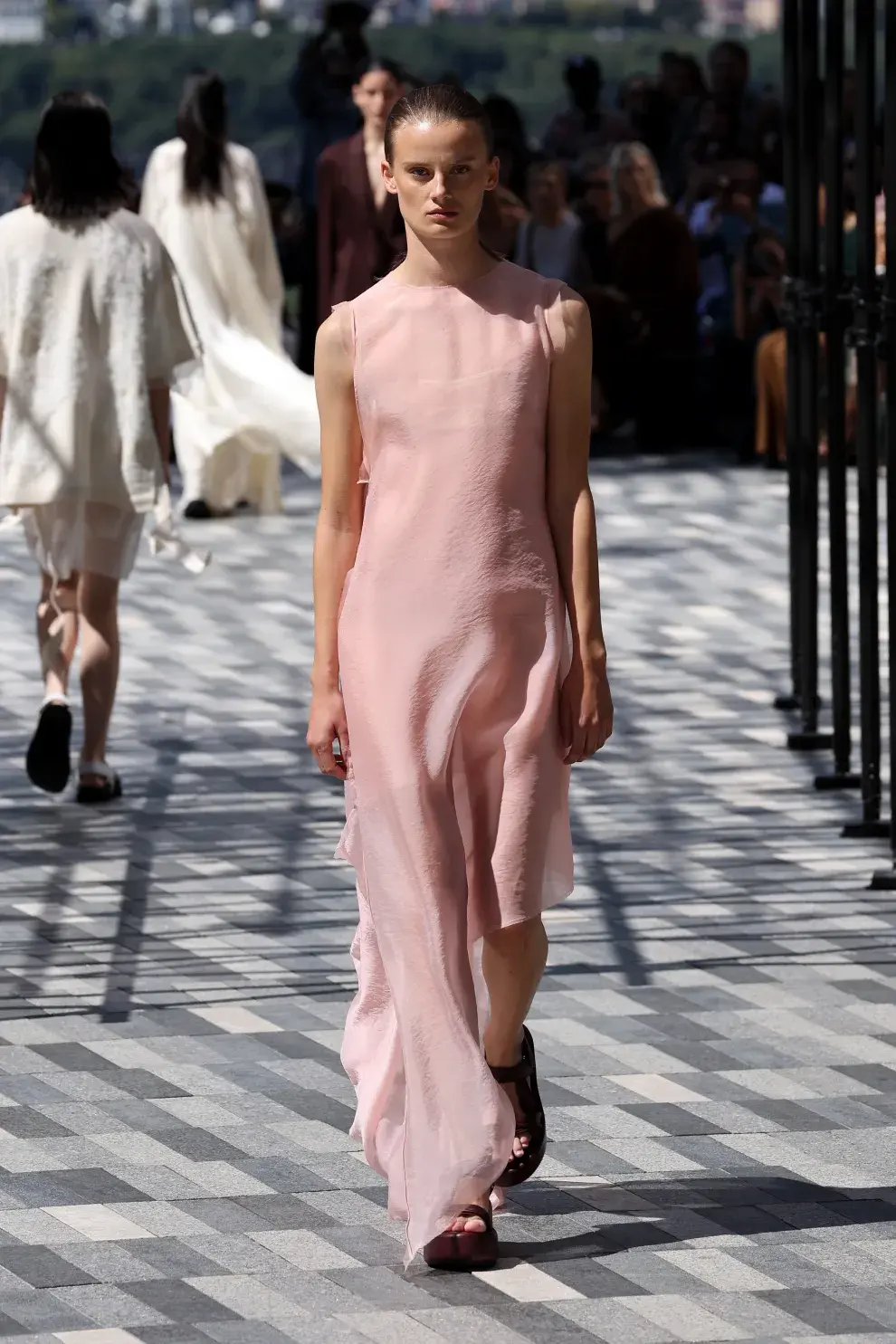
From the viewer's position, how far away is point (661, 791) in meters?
8.62

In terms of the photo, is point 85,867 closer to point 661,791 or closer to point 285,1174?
point 661,791

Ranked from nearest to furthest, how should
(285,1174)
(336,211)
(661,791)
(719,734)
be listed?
(285,1174) → (661,791) → (719,734) → (336,211)

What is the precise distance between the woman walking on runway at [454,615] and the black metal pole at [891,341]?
99.4 inches

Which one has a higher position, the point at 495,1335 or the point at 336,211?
the point at 336,211

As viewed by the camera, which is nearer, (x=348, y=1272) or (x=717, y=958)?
(x=348, y=1272)

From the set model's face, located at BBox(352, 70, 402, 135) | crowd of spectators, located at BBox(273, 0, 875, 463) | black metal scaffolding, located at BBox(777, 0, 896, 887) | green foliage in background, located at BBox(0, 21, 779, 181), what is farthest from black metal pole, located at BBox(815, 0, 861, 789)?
green foliage in background, located at BBox(0, 21, 779, 181)

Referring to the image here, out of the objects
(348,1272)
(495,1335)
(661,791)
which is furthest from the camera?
(661,791)

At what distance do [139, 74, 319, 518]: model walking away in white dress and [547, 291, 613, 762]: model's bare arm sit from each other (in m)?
9.23

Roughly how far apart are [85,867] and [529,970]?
120 inches

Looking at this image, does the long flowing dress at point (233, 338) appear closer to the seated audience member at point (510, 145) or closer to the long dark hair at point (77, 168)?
the seated audience member at point (510, 145)

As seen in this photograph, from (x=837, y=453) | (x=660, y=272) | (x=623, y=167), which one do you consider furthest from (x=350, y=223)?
(x=837, y=453)

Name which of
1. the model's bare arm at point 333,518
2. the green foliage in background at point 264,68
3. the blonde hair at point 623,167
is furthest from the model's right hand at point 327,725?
the green foliage in background at point 264,68

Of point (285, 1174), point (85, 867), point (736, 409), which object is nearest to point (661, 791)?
point (85, 867)

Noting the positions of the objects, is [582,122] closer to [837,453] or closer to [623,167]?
[623,167]
